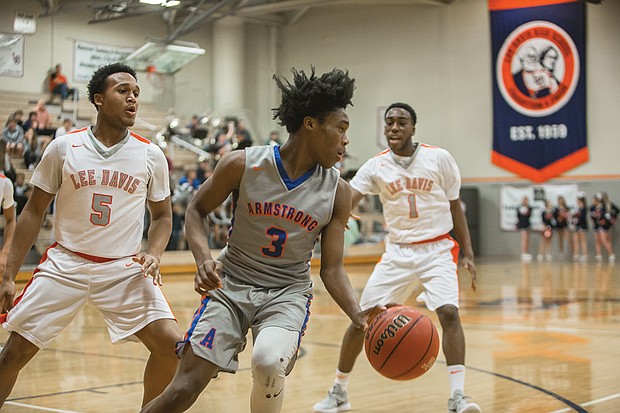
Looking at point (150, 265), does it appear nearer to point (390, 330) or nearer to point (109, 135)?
point (109, 135)

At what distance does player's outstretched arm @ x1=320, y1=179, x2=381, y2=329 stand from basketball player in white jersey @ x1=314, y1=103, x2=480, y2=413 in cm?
215

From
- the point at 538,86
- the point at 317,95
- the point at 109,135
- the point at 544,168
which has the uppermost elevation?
the point at 538,86

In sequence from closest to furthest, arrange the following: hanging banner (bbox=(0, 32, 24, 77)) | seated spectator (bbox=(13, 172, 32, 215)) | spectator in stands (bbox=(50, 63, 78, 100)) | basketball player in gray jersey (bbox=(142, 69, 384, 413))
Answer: basketball player in gray jersey (bbox=(142, 69, 384, 413))
seated spectator (bbox=(13, 172, 32, 215))
spectator in stands (bbox=(50, 63, 78, 100))
hanging banner (bbox=(0, 32, 24, 77))

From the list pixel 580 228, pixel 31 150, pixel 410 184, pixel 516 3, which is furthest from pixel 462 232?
pixel 516 3

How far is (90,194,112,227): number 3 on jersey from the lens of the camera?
507 cm

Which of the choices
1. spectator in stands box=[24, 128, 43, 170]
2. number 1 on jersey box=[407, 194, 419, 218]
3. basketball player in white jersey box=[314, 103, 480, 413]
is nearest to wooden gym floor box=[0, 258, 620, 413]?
basketball player in white jersey box=[314, 103, 480, 413]

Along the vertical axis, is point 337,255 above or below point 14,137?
below

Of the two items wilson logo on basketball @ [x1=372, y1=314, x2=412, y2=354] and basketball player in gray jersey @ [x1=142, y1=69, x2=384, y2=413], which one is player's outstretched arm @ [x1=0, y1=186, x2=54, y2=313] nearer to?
basketball player in gray jersey @ [x1=142, y1=69, x2=384, y2=413]

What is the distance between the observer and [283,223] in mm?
4438

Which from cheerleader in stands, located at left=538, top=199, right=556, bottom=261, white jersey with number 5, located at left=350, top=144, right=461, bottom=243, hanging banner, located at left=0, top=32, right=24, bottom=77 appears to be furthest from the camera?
cheerleader in stands, located at left=538, top=199, right=556, bottom=261

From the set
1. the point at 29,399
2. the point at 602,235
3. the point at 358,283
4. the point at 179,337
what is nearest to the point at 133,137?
the point at 179,337

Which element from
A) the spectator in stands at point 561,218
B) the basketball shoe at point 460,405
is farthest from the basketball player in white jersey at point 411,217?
the spectator in stands at point 561,218

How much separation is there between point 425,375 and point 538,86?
21336 mm

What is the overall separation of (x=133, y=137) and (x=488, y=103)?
2428 cm
